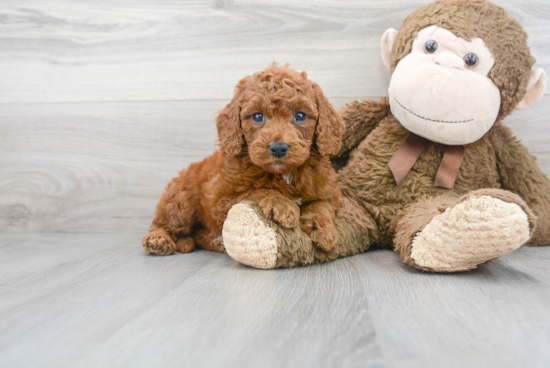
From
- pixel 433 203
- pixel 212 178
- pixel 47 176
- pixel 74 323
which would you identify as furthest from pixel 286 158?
pixel 47 176

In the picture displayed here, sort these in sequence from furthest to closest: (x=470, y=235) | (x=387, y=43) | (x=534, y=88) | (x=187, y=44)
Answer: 1. (x=187, y=44)
2. (x=387, y=43)
3. (x=534, y=88)
4. (x=470, y=235)

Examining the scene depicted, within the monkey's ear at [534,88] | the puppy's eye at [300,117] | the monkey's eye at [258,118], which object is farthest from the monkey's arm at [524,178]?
the monkey's eye at [258,118]

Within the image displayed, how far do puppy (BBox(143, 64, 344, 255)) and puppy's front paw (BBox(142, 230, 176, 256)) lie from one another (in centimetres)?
17

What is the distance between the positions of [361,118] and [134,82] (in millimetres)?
989

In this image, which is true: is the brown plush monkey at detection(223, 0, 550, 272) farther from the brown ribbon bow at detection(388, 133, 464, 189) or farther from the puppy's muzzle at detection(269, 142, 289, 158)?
the puppy's muzzle at detection(269, 142, 289, 158)

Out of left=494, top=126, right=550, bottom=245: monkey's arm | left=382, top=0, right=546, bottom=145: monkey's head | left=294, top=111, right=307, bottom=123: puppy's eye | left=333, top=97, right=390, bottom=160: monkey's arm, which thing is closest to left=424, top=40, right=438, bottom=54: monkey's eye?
left=382, top=0, right=546, bottom=145: monkey's head

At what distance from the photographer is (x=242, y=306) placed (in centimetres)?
88

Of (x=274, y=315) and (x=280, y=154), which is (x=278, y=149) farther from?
(x=274, y=315)

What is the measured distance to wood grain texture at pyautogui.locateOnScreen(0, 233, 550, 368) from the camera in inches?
26.2

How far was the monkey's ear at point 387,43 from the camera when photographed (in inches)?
59.1

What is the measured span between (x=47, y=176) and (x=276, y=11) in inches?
49.3

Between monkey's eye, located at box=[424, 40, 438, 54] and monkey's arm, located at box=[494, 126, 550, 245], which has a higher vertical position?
monkey's eye, located at box=[424, 40, 438, 54]

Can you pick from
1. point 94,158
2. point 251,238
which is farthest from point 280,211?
point 94,158

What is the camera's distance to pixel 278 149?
42.5 inches
